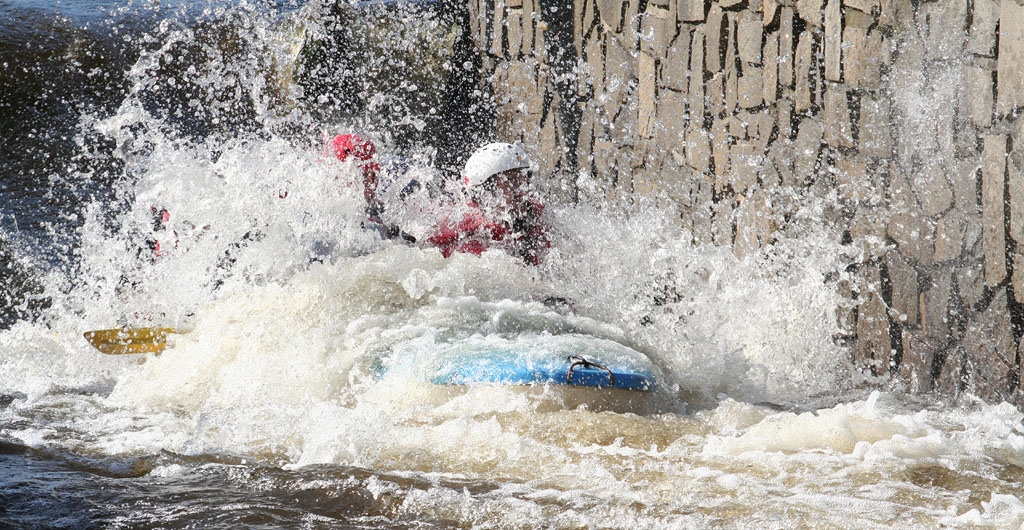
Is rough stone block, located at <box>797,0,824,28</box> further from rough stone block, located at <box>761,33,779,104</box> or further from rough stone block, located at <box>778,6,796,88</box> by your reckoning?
rough stone block, located at <box>761,33,779,104</box>

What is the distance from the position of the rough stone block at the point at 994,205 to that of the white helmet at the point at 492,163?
2.25 metres

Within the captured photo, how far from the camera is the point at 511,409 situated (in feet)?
11.7

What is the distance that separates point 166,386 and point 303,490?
5.48 ft

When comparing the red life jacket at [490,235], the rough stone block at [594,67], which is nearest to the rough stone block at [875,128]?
the red life jacket at [490,235]

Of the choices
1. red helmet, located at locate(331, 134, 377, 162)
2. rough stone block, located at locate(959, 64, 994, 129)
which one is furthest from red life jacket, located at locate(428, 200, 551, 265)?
rough stone block, located at locate(959, 64, 994, 129)

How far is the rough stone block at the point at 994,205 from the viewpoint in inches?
126

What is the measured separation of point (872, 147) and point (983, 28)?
70 cm

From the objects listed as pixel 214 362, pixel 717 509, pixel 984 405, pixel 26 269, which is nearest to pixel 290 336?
pixel 214 362

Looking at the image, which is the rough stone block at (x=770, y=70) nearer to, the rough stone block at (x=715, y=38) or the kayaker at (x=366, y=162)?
the rough stone block at (x=715, y=38)

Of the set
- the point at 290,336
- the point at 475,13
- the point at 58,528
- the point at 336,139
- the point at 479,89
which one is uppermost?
the point at 475,13

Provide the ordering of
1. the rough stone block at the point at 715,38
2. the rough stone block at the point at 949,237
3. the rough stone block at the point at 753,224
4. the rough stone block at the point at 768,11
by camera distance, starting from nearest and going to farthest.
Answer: the rough stone block at the point at 949,237, the rough stone block at the point at 768,11, the rough stone block at the point at 753,224, the rough stone block at the point at 715,38

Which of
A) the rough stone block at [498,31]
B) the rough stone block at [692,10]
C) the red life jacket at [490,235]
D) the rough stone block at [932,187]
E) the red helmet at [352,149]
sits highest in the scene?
the rough stone block at [498,31]

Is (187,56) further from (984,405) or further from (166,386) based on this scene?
(984,405)

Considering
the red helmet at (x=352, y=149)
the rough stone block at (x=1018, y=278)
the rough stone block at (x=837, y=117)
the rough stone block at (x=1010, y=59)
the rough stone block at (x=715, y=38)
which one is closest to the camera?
the rough stone block at (x=1010, y=59)
